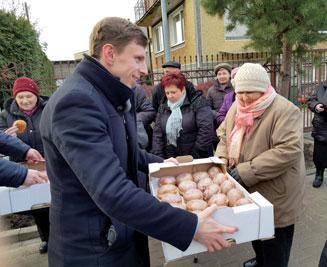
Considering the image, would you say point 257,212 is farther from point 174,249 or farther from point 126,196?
point 126,196

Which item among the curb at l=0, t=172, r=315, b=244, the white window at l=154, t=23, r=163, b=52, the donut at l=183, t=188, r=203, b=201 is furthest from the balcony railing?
the donut at l=183, t=188, r=203, b=201

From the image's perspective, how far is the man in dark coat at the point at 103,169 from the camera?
1144 millimetres

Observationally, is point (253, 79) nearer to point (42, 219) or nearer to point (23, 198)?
point (23, 198)

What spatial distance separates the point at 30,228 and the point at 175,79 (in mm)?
2558

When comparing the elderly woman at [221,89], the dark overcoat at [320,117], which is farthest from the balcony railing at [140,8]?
the dark overcoat at [320,117]

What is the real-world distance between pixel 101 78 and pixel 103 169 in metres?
0.39

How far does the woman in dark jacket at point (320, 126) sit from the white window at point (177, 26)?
1030 centimetres

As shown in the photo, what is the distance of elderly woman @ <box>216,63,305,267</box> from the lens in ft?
6.88

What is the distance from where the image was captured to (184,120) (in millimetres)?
3318

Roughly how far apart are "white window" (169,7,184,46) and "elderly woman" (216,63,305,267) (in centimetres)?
1244

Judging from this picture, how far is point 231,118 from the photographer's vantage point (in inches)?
99.5

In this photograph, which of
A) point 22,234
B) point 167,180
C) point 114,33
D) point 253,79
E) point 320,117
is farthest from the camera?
point 320,117

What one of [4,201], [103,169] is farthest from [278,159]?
[4,201]

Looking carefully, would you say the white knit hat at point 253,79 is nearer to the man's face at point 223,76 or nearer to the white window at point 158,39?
the man's face at point 223,76
